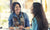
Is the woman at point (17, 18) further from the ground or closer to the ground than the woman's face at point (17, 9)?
closer to the ground

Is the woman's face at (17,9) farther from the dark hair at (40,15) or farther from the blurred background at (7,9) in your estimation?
the dark hair at (40,15)

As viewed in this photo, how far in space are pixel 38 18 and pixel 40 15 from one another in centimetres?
6

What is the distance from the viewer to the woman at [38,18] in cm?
144

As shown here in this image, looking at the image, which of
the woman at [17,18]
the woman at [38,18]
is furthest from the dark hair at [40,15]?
the woman at [17,18]

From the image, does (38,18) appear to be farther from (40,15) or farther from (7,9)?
(7,9)

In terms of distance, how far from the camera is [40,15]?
1462 millimetres

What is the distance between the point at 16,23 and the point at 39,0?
575 mm

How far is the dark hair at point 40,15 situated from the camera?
4.74 ft

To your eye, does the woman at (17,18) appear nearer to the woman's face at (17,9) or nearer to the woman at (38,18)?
the woman's face at (17,9)

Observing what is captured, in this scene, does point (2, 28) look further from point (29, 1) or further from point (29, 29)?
point (29, 1)

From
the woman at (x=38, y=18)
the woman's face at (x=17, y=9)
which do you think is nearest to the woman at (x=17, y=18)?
the woman's face at (x=17, y=9)

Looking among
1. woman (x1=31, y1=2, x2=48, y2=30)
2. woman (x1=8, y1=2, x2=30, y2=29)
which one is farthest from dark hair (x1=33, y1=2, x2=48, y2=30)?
woman (x1=8, y1=2, x2=30, y2=29)

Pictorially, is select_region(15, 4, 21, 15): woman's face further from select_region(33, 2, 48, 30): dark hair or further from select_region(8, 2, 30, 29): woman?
select_region(33, 2, 48, 30): dark hair

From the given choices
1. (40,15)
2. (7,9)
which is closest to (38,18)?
(40,15)
